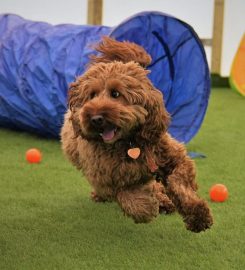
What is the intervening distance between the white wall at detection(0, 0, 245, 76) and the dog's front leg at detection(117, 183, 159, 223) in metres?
7.56

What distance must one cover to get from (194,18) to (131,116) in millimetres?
8510

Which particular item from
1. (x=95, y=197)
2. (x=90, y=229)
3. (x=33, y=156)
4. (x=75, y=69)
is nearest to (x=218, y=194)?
(x=95, y=197)

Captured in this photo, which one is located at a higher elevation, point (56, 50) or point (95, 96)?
point (95, 96)

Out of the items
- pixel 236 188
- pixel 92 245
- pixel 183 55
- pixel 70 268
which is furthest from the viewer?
pixel 183 55

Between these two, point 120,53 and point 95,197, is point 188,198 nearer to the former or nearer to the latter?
point 120,53

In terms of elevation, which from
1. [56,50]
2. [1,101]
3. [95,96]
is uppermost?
[95,96]

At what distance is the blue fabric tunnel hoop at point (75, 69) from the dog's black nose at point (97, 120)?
8.23ft

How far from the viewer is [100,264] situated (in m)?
2.94

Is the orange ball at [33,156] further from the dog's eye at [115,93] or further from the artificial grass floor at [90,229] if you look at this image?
the dog's eye at [115,93]

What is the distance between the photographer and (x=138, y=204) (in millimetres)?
3090

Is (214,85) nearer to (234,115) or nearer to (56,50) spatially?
(234,115)

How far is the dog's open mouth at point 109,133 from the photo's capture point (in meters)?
2.96

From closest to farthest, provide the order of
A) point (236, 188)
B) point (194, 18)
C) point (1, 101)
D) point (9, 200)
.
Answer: point (9, 200) → point (236, 188) → point (1, 101) → point (194, 18)

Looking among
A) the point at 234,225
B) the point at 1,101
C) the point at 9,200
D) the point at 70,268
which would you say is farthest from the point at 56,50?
the point at 70,268
